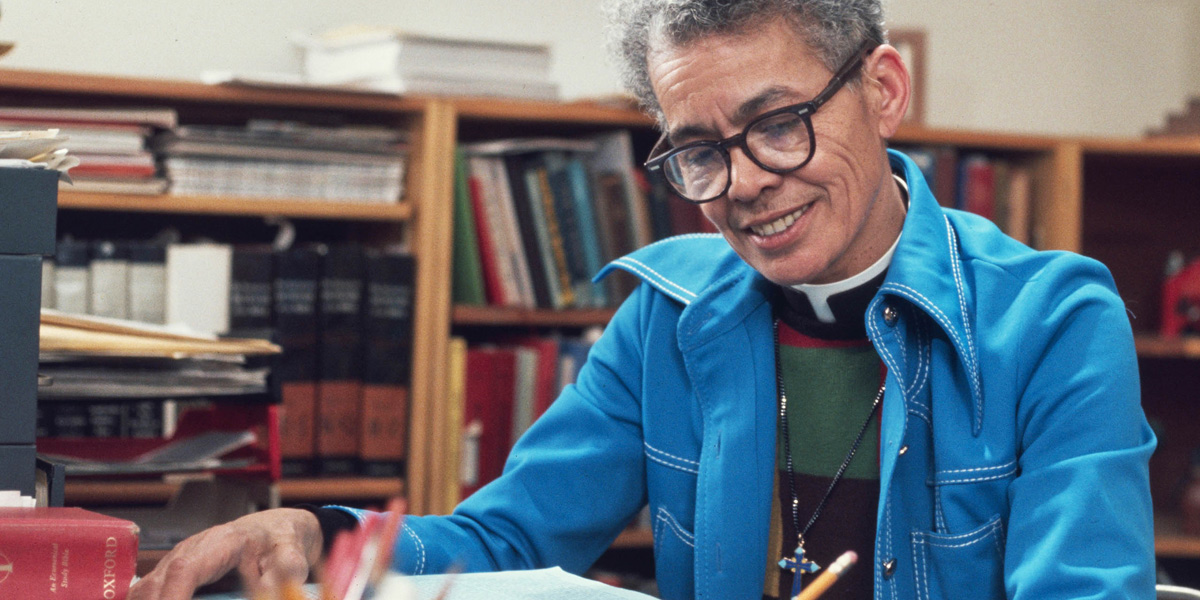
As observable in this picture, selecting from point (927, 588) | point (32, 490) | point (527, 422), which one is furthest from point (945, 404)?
point (527, 422)

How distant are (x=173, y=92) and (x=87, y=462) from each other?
94 centimetres

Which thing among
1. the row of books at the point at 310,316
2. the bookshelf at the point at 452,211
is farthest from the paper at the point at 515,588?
the row of books at the point at 310,316

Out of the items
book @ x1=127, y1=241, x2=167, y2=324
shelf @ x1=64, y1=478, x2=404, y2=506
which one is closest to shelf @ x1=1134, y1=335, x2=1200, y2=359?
shelf @ x1=64, y1=478, x2=404, y2=506

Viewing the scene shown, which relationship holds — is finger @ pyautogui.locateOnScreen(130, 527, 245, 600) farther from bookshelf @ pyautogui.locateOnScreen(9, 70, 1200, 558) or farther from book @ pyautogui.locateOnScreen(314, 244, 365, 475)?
book @ pyautogui.locateOnScreen(314, 244, 365, 475)

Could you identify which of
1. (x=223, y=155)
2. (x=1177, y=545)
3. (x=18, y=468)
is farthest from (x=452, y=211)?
(x=1177, y=545)

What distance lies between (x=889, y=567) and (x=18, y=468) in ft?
2.32

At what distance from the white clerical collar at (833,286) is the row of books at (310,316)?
1.03 metres

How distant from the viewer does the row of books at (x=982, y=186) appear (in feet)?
7.89

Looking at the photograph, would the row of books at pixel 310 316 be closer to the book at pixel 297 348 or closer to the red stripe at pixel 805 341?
the book at pixel 297 348

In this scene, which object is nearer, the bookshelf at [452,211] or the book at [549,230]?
the bookshelf at [452,211]

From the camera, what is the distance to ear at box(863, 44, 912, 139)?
1.11m

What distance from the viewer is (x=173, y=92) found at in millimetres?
1940

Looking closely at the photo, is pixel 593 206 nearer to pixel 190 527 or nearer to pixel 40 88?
pixel 40 88

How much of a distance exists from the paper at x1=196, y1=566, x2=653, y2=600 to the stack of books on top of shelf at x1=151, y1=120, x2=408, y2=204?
130 centimetres
